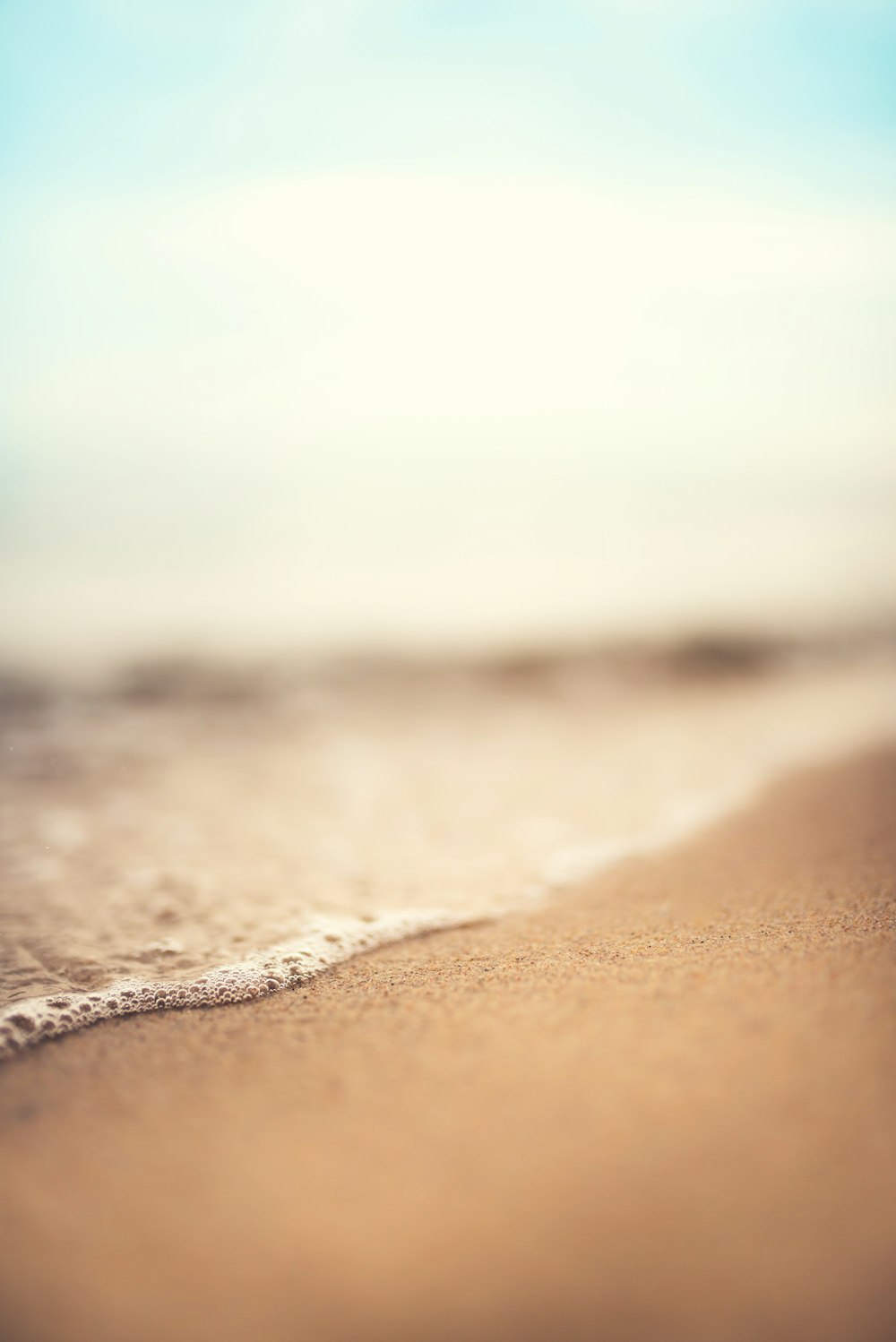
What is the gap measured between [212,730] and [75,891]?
8.86ft

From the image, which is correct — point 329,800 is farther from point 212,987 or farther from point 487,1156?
point 487,1156

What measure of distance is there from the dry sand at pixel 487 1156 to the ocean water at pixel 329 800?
393 millimetres

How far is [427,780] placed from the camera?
462cm

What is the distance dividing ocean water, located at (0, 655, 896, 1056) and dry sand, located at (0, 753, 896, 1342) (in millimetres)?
393

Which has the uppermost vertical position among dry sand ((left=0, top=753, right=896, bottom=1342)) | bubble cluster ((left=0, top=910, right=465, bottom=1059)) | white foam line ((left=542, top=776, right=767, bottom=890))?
white foam line ((left=542, top=776, right=767, bottom=890))

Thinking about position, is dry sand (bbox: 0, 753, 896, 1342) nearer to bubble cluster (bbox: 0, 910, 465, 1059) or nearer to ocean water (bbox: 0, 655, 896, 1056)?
bubble cluster (bbox: 0, 910, 465, 1059)

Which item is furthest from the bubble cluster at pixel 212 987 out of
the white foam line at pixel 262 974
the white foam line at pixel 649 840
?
the white foam line at pixel 649 840

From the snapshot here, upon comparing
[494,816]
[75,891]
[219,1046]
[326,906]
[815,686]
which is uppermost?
[815,686]

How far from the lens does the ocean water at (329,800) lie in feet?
8.19

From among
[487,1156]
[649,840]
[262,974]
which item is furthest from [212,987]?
[649,840]

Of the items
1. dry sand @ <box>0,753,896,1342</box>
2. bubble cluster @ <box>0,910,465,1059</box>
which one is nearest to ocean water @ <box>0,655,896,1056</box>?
bubble cluster @ <box>0,910,465,1059</box>

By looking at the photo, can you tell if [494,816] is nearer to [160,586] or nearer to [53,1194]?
[53,1194]

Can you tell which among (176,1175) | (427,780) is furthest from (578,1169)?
(427,780)

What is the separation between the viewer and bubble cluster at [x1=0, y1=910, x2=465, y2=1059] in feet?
6.76
